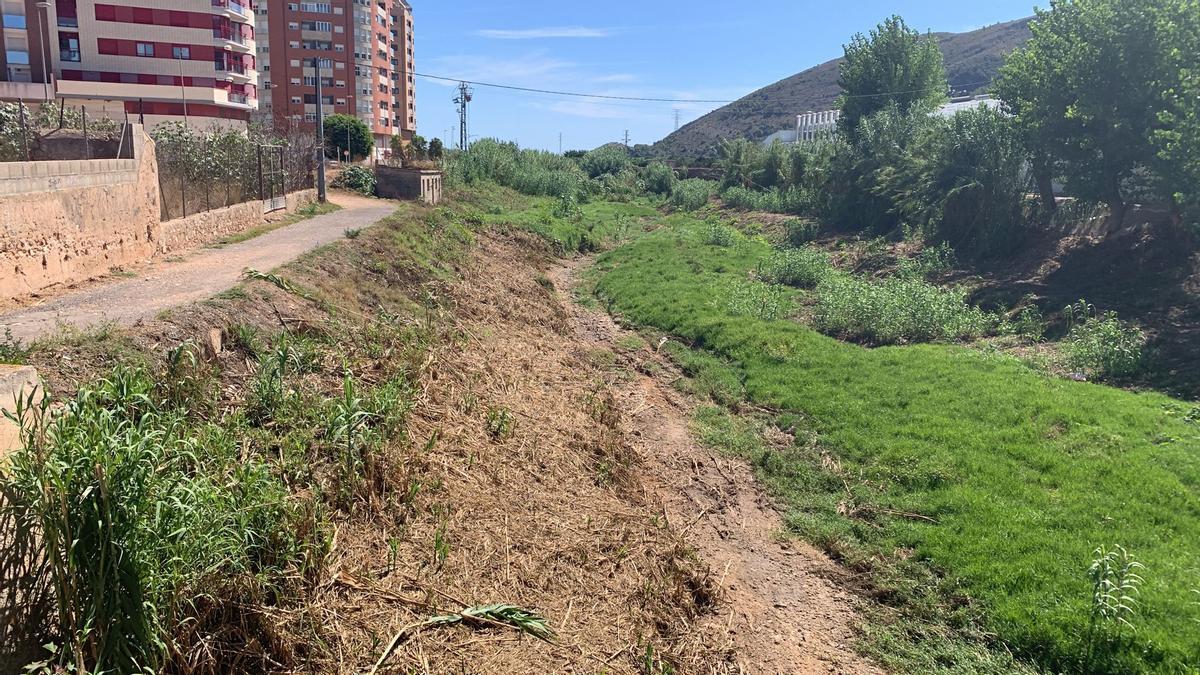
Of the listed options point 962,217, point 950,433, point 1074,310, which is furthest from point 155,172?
point 962,217

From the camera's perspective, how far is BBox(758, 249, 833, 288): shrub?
2097 cm

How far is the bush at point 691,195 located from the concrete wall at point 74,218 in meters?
35.8

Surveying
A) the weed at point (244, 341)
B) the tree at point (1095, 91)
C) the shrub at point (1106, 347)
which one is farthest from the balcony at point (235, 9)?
the shrub at point (1106, 347)

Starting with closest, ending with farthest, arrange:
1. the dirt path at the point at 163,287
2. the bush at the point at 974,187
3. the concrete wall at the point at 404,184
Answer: the dirt path at the point at 163,287, the bush at the point at 974,187, the concrete wall at the point at 404,184

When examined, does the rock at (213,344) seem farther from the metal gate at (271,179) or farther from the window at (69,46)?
the window at (69,46)

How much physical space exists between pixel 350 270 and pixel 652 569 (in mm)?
8835

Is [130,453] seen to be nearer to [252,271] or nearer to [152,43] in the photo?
[252,271]

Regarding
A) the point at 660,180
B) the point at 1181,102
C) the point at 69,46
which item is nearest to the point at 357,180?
the point at 1181,102

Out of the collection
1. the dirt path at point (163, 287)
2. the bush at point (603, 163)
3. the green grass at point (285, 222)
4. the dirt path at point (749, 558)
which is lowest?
the dirt path at point (749, 558)

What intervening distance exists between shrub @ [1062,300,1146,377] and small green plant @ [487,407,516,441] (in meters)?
9.46

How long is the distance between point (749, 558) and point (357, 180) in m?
27.6

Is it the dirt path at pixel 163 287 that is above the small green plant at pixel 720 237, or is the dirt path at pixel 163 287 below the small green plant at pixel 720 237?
above

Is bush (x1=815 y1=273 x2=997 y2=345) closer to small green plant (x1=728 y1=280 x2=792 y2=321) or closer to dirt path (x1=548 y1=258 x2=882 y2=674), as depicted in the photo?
small green plant (x1=728 y1=280 x2=792 y2=321)

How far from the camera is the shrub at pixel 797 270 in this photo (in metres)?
21.0
